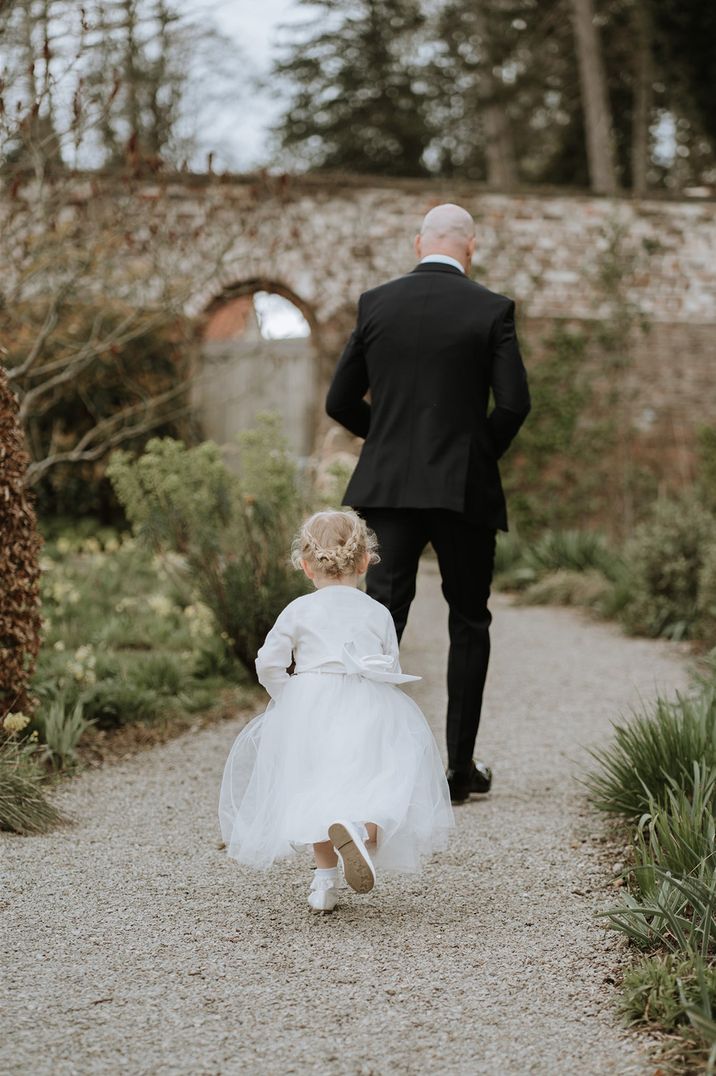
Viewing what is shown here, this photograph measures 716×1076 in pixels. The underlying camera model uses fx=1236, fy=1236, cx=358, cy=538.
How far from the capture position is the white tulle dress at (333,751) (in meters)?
3.08

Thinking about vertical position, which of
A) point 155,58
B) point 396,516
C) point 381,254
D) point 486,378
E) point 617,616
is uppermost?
point 155,58

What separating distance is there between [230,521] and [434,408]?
8.04 feet

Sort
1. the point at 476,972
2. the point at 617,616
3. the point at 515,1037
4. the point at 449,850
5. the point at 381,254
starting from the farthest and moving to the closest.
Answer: the point at 381,254, the point at 617,616, the point at 449,850, the point at 476,972, the point at 515,1037

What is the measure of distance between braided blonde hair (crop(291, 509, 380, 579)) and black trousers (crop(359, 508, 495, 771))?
63cm

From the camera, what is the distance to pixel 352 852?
9.62ft

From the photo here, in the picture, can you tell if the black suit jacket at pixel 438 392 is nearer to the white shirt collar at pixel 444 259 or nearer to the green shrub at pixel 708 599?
the white shirt collar at pixel 444 259

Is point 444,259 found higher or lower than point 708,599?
higher

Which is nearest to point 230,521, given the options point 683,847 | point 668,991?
point 683,847

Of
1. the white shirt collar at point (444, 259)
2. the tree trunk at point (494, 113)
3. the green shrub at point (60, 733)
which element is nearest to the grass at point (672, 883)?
the white shirt collar at point (444, 259)

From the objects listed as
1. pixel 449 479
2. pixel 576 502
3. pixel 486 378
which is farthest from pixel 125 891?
pixel 576 502

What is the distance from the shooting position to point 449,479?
3855mm

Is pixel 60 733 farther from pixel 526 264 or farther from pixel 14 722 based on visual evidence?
pixel 526 264

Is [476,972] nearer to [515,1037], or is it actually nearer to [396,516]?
[515,1037]

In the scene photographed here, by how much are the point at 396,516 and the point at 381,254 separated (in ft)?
28.9
